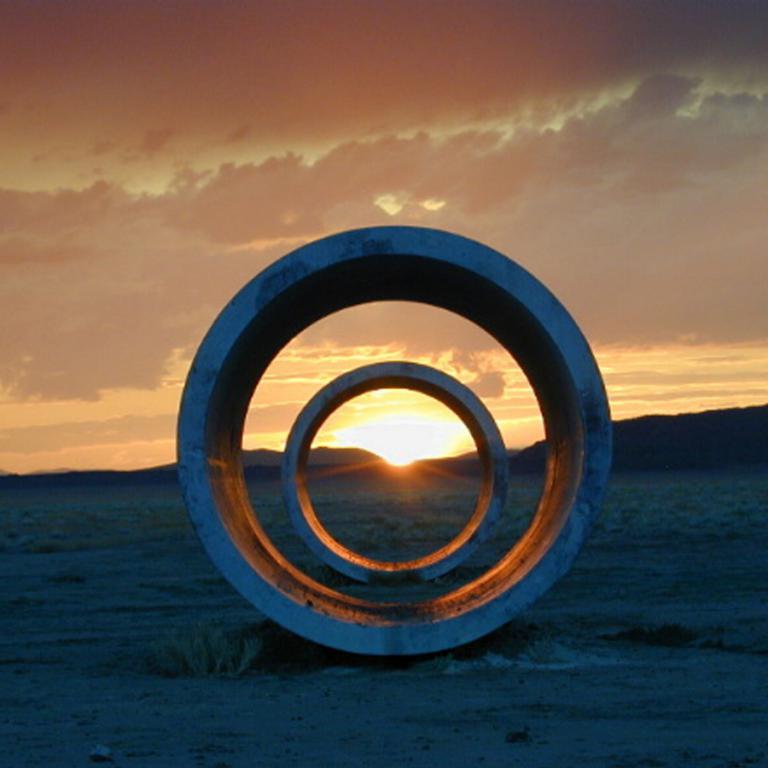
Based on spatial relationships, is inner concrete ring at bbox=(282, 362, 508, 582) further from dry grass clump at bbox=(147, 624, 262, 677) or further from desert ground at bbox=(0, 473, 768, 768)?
dry grass clump at bbox=(147, 624, 262, 677)

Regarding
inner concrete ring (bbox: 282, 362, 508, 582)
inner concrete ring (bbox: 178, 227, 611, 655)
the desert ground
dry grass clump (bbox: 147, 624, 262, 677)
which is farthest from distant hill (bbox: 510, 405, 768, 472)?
dry grass clump (bbox: 147, 624, 262, 677)

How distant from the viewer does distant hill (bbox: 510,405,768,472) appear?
12581cm

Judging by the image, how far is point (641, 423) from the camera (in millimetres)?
139500

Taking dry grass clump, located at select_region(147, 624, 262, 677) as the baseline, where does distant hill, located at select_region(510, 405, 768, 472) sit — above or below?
above

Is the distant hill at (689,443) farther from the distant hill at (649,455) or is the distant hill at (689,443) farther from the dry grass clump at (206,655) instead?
the dry grass clump at (206,655)

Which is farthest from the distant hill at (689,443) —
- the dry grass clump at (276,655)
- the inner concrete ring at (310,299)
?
the inner concrete ring at (310,299)

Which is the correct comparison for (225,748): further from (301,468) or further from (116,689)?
(301,468)

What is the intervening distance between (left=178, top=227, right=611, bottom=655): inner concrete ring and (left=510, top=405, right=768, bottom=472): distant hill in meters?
115

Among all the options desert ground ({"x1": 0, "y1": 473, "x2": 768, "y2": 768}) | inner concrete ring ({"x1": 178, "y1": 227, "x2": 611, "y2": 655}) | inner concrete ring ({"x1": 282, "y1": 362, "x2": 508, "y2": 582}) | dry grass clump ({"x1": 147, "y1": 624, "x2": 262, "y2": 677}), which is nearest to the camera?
desert ground ({"x1": 0, "y1": 473, "x2": 768, "y2": 768})

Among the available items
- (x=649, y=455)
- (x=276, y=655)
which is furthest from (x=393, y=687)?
(x=649, y=455)

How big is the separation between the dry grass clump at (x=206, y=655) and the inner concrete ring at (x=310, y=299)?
669mm

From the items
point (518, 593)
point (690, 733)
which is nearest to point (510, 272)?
point (518, 593)

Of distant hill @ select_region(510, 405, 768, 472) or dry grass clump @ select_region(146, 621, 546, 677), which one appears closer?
dry grass clump @ select_region(146, 621, 546, 677)

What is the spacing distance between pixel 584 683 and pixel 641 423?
13150 cm
